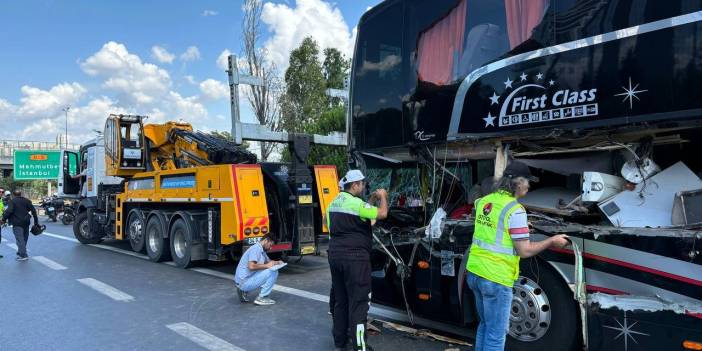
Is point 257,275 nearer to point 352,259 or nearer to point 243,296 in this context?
point 243,296

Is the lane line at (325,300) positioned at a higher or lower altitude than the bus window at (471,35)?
lower

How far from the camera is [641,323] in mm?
3623

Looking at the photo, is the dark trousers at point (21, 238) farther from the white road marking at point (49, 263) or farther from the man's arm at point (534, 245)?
the man's arm at point (534, 245)

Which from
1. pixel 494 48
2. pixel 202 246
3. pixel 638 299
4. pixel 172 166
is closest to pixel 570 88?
pixel 494 48

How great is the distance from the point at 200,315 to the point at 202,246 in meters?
3.53

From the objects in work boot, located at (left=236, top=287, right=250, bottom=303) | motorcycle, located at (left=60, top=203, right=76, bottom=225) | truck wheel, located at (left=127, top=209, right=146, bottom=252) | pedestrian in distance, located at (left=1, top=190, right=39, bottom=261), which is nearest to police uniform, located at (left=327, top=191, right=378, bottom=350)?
work boot, located at (left=236, top=287, right=250, bottom=303)

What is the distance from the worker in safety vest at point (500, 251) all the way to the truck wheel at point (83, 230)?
45.4 feet

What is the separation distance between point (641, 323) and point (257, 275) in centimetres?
484

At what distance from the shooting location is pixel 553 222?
4191 millimetres

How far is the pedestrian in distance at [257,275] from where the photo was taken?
23.4 ft

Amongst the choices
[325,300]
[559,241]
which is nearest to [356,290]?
[559,241]

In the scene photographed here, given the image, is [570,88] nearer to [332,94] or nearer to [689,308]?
[689,308]

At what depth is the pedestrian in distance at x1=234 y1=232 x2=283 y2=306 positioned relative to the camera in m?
7.14

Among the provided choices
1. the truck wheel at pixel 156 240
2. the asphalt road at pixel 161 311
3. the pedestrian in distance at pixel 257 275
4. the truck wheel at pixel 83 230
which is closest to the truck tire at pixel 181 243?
the asphalt road at pixel 161 311
